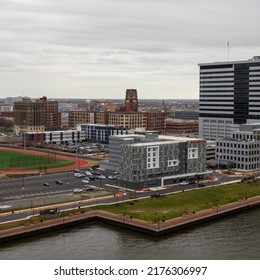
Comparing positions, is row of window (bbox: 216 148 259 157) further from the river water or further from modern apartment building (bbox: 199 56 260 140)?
the river water

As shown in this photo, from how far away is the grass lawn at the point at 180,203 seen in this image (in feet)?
226

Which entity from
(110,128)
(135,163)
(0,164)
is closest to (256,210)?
(135,163)

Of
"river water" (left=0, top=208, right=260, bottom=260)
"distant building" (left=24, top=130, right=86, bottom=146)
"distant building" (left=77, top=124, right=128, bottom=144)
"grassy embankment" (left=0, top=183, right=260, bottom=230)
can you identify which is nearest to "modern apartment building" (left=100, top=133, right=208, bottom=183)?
"grassy embankment" (left=0, top=183, right=260, bottom=230)

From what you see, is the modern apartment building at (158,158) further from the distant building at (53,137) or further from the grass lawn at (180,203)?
the distant building at (53,137)

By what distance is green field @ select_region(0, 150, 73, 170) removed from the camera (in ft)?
377

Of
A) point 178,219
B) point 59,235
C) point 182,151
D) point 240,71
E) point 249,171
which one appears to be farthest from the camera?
point 240,71

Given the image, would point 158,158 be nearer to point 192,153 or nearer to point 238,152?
point 192,153

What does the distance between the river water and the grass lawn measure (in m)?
4.61

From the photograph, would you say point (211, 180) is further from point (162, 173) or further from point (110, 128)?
point (110, 128)

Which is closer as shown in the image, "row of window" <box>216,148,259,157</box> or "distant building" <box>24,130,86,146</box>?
"row of window" <box>216,148,259,157</box>

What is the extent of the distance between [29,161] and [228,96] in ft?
230

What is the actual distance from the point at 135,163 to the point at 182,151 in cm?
Answer: 1257

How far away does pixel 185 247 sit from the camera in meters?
56.7

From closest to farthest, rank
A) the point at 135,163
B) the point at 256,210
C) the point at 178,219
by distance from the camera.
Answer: the point at 178,219
the point at 256,210
the point at 135,163
